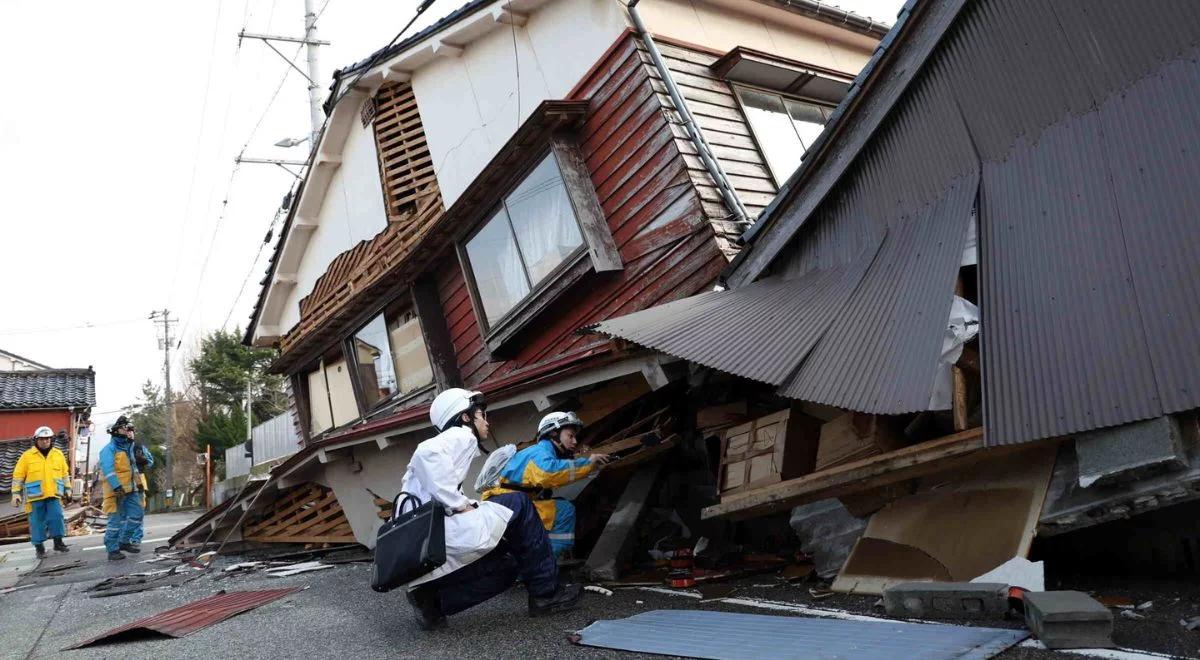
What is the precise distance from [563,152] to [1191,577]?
21.6 ft

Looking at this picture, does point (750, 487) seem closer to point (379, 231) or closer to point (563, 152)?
point (563, 152)

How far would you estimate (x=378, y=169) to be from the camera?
11.7 m

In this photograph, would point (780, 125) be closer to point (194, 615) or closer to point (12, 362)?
point (194, 615)

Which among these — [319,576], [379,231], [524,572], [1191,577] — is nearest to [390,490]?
[319,576]

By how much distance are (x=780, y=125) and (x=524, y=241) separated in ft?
10.8

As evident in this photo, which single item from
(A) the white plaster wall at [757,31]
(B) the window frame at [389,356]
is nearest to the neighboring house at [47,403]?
(B) the window frame at [389,356]

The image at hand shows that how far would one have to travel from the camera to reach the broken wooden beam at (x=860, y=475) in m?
4.25

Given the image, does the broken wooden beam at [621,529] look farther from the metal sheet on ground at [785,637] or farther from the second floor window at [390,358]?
the second floor window at [390,358]

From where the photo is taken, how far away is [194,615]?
21.9 feet

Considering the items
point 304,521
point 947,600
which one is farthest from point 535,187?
point 304,521

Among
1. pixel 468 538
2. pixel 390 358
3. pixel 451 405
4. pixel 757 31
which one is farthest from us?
pixel 390 358

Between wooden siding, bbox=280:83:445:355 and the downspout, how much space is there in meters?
3.71

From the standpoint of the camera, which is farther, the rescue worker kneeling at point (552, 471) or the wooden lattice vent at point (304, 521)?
the wooden lattice vent at point (304, 521)

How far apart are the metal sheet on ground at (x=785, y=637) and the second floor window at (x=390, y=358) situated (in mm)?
6955
